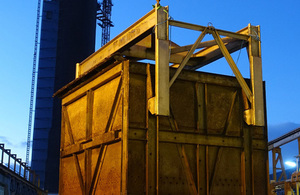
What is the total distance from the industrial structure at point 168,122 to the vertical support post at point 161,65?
0.03 metres

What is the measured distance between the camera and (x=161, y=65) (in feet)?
38.0

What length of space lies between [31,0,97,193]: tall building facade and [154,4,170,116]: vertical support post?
5075cm

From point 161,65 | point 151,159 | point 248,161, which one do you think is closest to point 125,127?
point 151,159

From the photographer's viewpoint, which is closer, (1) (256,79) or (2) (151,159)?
(2) (151,159)

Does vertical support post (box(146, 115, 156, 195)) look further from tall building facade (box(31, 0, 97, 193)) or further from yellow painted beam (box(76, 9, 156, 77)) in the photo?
tall building facade (box(31, 0, 97, 193))

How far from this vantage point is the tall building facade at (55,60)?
61.6 m

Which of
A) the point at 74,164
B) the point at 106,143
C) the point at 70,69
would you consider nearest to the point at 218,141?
the point at 106,143

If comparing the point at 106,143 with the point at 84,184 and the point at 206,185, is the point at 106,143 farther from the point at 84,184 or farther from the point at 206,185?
the point at 206,185

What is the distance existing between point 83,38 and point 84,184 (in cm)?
5250

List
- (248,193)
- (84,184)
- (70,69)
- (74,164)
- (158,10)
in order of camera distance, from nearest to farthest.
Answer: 1. (158,10)
2. (248,193)
3. (84,184)
4. (74,164)
5. (70,69)

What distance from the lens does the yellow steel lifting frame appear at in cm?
1158

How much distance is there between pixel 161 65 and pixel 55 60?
54.5 metres

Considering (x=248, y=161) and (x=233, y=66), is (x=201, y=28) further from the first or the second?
(x=248, y=161)

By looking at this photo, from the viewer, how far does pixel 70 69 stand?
63.1 metres
